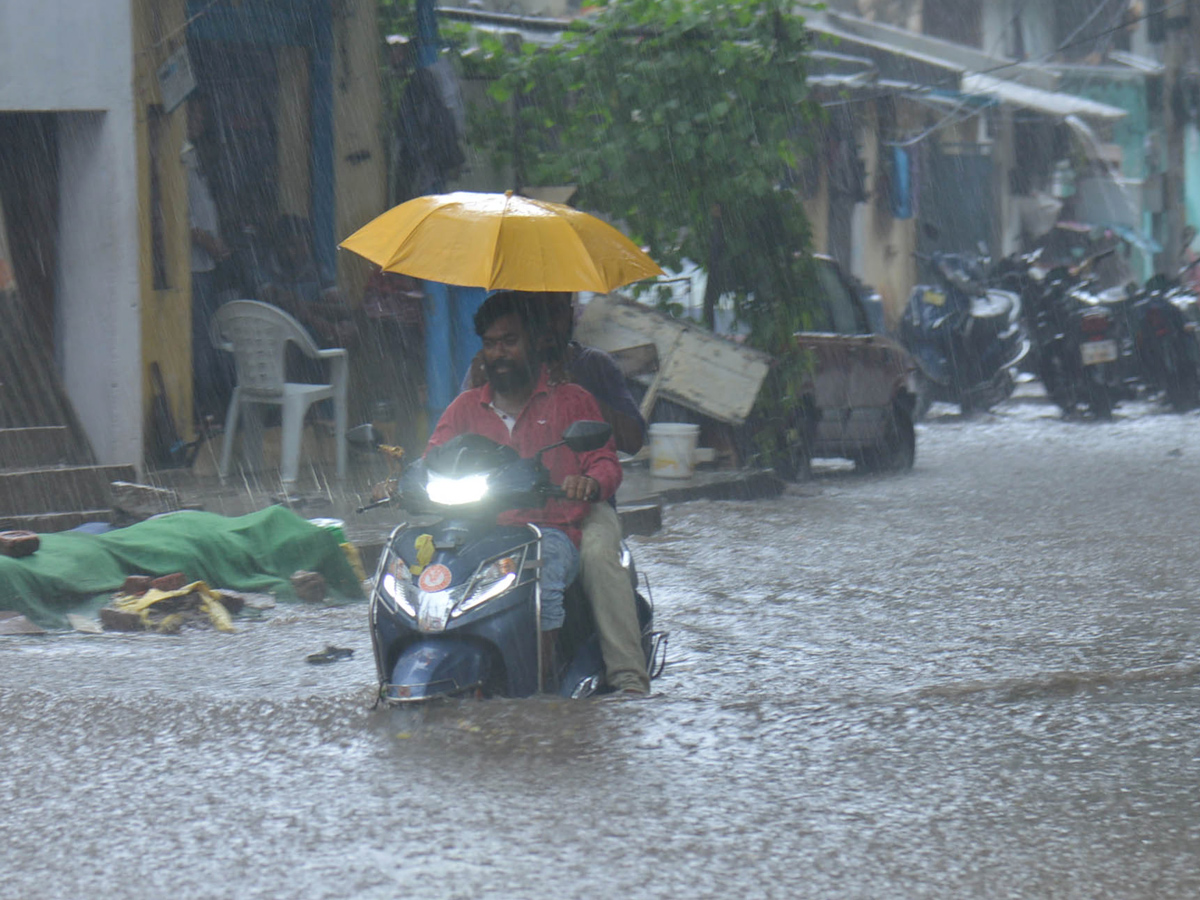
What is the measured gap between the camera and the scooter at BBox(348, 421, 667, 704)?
15.3 ft

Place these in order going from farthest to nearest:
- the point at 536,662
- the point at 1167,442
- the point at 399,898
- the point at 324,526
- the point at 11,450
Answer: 1. the point at 1167,442
2. the point at 11,450
3. the point at 324,526
4. the point at 536,662
5. the point at 399,898

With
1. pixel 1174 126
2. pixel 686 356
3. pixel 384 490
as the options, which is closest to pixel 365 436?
pixel 384 490

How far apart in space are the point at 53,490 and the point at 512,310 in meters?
4.15

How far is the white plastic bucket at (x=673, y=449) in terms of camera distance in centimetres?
1147

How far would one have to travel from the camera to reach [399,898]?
356 centimetres

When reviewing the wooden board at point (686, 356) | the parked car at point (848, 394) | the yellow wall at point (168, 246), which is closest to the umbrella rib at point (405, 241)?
the yellow wall at point (168, 246)

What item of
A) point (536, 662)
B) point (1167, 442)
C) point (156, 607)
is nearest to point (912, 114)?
→ point (1167, 442)

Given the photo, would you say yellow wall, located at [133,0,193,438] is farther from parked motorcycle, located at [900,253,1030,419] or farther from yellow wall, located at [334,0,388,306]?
parked motorcycle, located at [900,253,1030,419]

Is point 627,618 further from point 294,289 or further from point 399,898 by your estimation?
point 294,289

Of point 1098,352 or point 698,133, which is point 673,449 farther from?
point 1098,352

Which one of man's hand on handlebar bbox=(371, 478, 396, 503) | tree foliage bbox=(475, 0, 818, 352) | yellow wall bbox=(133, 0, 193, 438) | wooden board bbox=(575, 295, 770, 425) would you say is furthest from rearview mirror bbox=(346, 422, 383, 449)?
tree foliage bbox=(475, 0, 818, 352)

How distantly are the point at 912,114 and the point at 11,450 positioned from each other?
19244mm

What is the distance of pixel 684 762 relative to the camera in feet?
15.2

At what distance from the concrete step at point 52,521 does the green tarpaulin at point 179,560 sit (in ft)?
2.26
